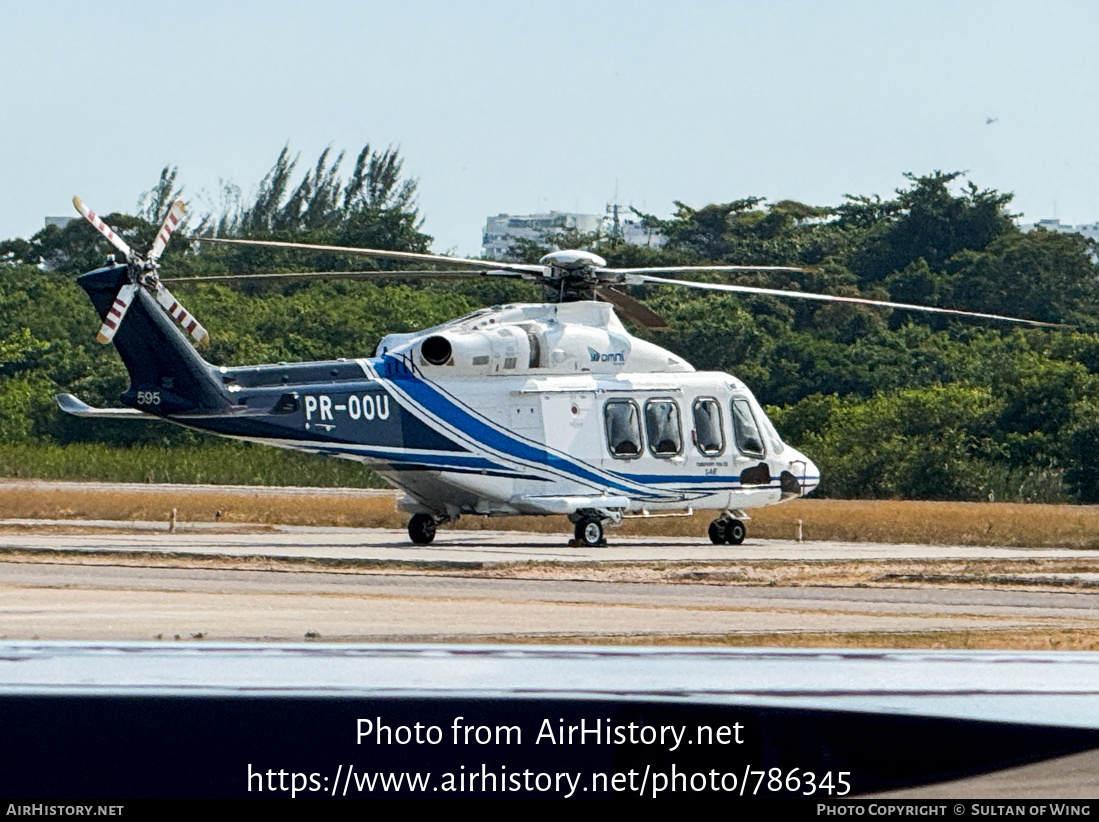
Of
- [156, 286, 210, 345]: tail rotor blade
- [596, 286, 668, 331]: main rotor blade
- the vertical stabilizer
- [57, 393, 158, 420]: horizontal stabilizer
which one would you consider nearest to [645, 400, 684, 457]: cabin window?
[596, 286, 668, 331]: main rotor blade

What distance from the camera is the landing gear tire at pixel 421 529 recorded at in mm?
27703

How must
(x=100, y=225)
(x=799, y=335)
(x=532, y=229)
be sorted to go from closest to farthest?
(x=100, y=225) < (x=799, y=335) < (x=532, y=229)

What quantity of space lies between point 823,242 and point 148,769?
76317 millimetres

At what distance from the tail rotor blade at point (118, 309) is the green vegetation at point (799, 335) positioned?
71.2 ft

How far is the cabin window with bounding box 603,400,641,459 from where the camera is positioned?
28.0 meters

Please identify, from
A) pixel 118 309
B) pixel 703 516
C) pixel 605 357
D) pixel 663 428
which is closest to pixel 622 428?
pixel 663 428

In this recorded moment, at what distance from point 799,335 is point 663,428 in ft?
122

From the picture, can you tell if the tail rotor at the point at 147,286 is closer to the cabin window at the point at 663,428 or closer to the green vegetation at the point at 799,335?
the cabin window at the point at 663,428

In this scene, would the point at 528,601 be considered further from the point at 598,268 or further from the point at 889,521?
the point at 889,521

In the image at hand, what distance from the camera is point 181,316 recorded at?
26094 mm

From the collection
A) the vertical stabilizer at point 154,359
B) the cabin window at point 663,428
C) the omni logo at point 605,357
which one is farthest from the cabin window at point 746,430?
the vertical stabilizer at point 154,359

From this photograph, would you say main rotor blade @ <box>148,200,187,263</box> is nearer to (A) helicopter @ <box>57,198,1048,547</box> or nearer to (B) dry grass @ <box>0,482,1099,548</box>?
(A) helicopter @ <box>57,198,1048,547</box>

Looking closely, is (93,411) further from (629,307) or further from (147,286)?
(629,307)

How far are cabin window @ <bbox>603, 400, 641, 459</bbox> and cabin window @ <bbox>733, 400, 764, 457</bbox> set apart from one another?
1.78 m
